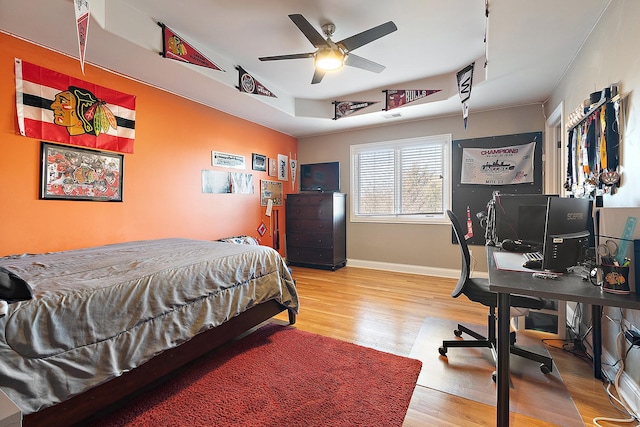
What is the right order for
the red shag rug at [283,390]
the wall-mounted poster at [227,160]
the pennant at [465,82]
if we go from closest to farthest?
the red shag rug at [283,390], the pennant at [465,82], the wall-mounted poster at [227,160]

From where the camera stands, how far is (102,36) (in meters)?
2.10

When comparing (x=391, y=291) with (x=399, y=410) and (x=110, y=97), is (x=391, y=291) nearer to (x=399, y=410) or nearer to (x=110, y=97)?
(x=399, y=410)

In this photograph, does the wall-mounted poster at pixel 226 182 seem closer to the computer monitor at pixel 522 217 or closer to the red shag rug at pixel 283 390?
the red shag rug at pixel 283 390

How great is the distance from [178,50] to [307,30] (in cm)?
123

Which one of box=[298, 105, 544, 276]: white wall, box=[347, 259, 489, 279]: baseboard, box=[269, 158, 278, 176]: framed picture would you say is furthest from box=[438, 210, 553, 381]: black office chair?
box=[269, 158, 278, 176]: framed picture

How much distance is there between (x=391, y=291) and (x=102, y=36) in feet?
12.2

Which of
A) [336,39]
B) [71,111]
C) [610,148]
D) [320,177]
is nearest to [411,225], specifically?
[320,177]

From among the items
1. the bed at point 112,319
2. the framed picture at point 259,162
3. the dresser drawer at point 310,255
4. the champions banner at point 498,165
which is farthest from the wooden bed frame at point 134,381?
the champions banner at point 498,165

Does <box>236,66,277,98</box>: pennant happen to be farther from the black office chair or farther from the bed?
the black office chair

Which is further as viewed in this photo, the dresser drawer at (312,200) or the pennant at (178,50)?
the dresser drawer at (312,200)

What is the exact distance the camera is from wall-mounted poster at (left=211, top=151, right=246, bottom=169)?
3.72m

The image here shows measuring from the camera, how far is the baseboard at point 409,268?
4066mm

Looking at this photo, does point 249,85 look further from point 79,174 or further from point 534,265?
point 534,265

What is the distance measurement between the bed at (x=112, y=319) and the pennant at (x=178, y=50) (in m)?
1.73
